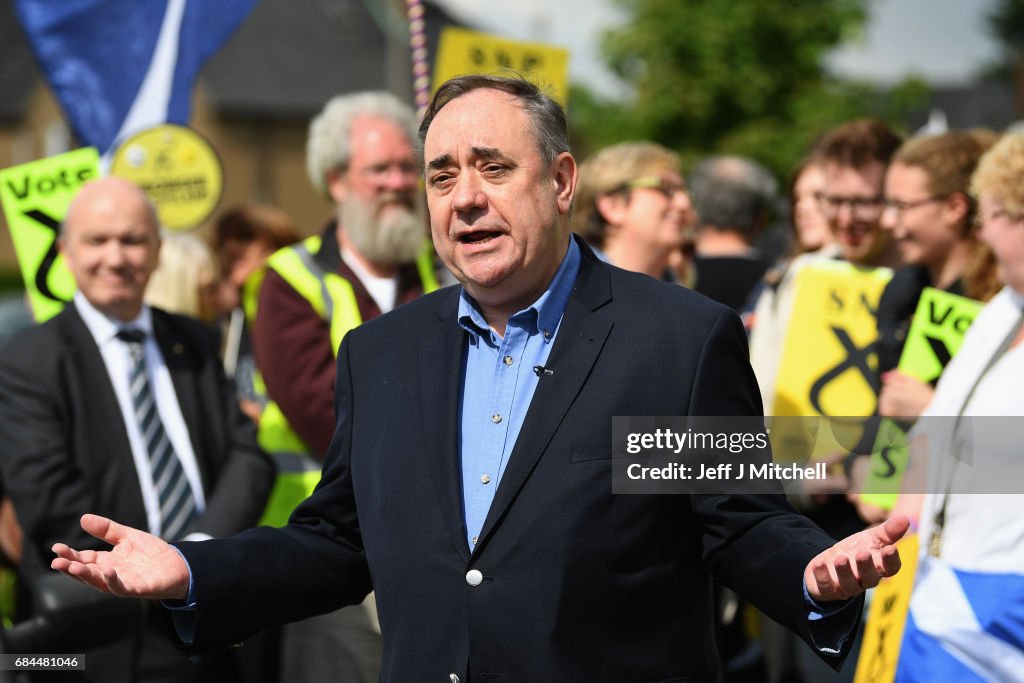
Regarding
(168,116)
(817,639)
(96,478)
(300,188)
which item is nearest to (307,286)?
(96,478)

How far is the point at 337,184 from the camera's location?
5141mm

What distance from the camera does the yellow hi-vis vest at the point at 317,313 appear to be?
473 centimetres

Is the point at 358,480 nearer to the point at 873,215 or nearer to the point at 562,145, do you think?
the point at 562,145

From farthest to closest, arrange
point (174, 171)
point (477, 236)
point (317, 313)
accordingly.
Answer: point (174, 171) < point (317, 313) < point (477, 236)

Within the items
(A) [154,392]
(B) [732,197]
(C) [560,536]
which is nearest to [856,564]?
(C) [560,536]

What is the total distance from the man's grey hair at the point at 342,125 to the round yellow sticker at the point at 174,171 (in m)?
0.91

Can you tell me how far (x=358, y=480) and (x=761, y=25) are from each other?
3103 centimetres

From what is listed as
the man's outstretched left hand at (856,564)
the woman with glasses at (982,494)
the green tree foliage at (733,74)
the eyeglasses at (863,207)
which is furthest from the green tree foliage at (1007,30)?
the man's outstretched left hand at (856,564)

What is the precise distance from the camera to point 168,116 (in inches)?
231

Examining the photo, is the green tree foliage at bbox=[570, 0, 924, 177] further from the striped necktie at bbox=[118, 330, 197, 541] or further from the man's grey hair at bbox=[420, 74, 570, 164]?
the man's grey hair at bbox=[420, 74, 570, 164]

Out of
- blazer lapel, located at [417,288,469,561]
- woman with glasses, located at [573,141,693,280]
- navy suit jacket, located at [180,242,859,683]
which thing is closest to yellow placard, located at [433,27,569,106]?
woman with glasses, located at [573,141,693,280]

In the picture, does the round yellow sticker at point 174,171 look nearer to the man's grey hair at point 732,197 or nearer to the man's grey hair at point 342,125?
the man's grey hair at point 342,125

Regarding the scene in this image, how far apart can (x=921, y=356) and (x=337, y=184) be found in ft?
7.47

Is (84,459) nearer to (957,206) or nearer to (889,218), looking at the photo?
(889,218)
